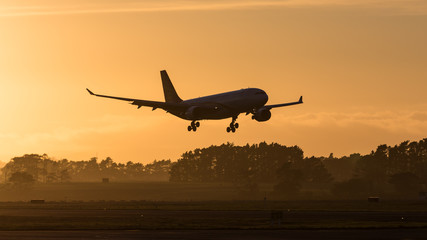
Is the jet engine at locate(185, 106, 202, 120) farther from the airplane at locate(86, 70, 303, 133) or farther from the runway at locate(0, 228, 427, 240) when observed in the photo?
the runway at locate(0, 228, 427, 240)

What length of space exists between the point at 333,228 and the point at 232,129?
2930cm

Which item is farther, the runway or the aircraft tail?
the aircraft tail

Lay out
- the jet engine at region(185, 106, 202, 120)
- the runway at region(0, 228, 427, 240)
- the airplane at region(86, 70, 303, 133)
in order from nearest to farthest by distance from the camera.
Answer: the runway at region(0, 228, 427, 240)
the airplane at region(86, 70, 303, 133)
the jet engine at region(185, 106, 202, 120)

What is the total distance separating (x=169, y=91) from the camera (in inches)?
5032

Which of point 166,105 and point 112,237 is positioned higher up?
point 166,105

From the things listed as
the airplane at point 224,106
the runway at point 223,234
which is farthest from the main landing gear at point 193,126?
the runway at point 223,234

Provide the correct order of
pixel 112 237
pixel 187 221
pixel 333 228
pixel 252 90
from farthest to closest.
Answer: pixel 252 90
pixel 187 221
pixel 333 228
pixel 112 237

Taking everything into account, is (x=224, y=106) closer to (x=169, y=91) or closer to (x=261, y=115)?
(x=261, y=115)

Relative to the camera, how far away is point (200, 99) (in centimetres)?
10450

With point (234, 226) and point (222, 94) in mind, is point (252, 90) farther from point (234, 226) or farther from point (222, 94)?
point (234, 226)

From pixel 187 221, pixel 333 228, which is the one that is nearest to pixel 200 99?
pixel 187 221

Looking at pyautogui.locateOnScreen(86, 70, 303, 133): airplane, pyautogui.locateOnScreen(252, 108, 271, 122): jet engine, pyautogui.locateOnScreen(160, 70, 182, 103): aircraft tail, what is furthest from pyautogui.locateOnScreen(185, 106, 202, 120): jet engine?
pyautogui.locateOnScreen(160, 70, 182, 103): aircraft tail

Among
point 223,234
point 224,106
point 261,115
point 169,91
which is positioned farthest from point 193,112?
point 223,234

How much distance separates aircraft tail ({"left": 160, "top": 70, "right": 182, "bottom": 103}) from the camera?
413ft
